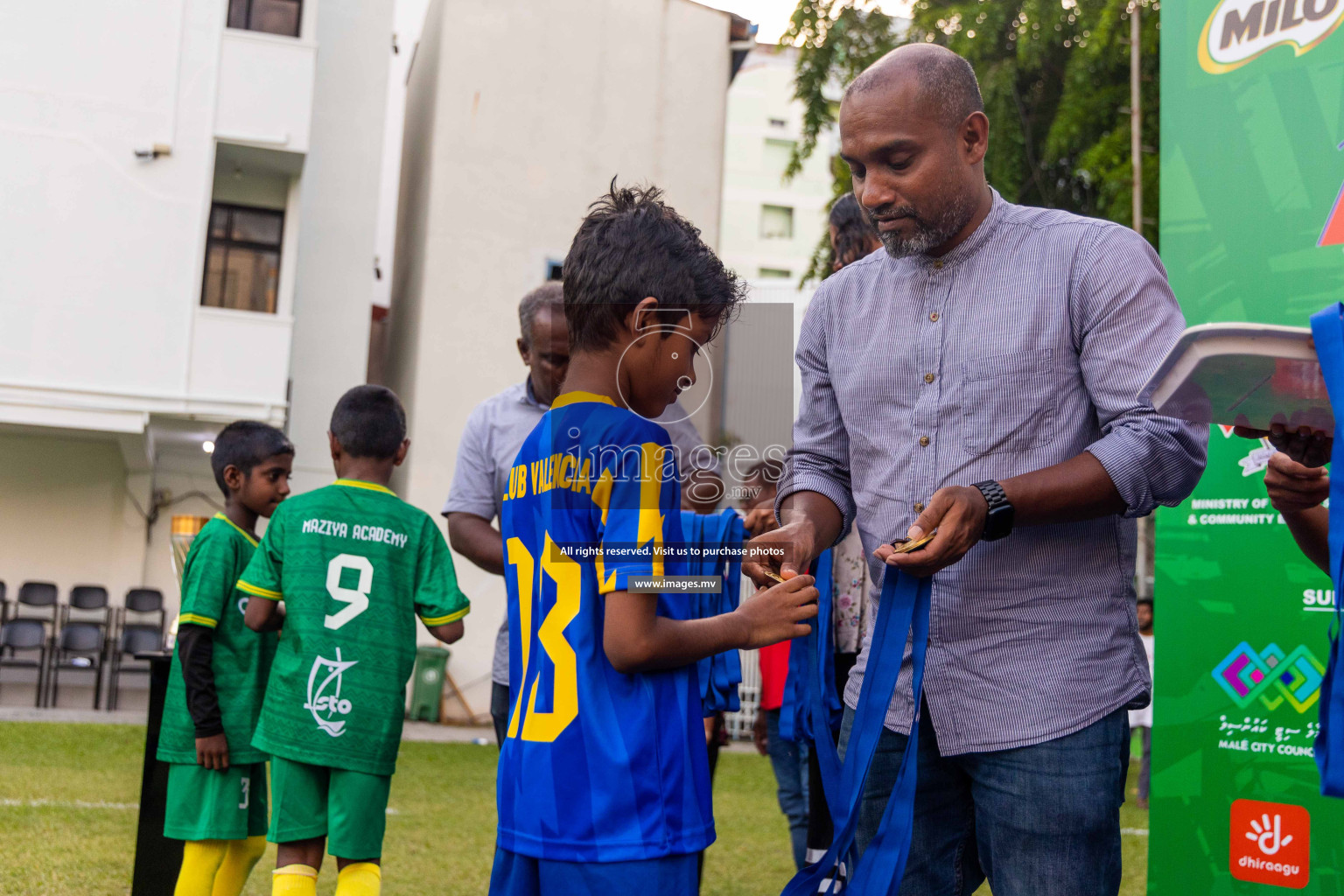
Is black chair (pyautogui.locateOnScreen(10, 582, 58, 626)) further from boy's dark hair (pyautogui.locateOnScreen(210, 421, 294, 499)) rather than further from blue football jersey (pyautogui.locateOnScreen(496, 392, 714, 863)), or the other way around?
blue football jersey (pyautogui.locateOnScreen(496, 392, 714, 863))

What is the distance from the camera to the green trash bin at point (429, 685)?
519 inches

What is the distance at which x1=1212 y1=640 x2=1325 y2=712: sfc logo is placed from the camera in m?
3.50

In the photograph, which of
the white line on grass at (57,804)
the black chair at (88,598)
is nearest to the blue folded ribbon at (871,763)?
the white line on grass at (57,804)

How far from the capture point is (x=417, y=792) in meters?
7.87

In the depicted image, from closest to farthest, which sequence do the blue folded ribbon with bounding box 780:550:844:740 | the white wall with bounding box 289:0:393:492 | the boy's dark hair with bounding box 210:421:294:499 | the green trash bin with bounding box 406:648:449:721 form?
1. the blue folded ribbon with bounding box 780:550:844:740
2. the boy's dark hair with bounding box 210:421:294:499
3. the green trash bin with bounding box 406:648:449:721
4. the white wall with bounding box 289:0:393:492

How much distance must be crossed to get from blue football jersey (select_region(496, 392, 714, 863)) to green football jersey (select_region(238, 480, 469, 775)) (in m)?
1.46

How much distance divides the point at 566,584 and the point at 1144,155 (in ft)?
39.1

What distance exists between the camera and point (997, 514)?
183 centimetres

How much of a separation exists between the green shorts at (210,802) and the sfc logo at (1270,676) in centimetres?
299

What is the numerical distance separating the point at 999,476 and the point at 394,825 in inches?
212

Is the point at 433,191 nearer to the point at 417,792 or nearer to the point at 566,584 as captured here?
the point at 417,792

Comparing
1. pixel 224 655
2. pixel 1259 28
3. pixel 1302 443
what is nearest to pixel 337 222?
pixel 224 655

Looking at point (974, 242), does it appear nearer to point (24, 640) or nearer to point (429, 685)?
point (429, 685)

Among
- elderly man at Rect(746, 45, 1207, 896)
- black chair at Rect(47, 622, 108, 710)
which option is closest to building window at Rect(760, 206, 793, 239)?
black chair at Rect(47, 622, 108, 710)
